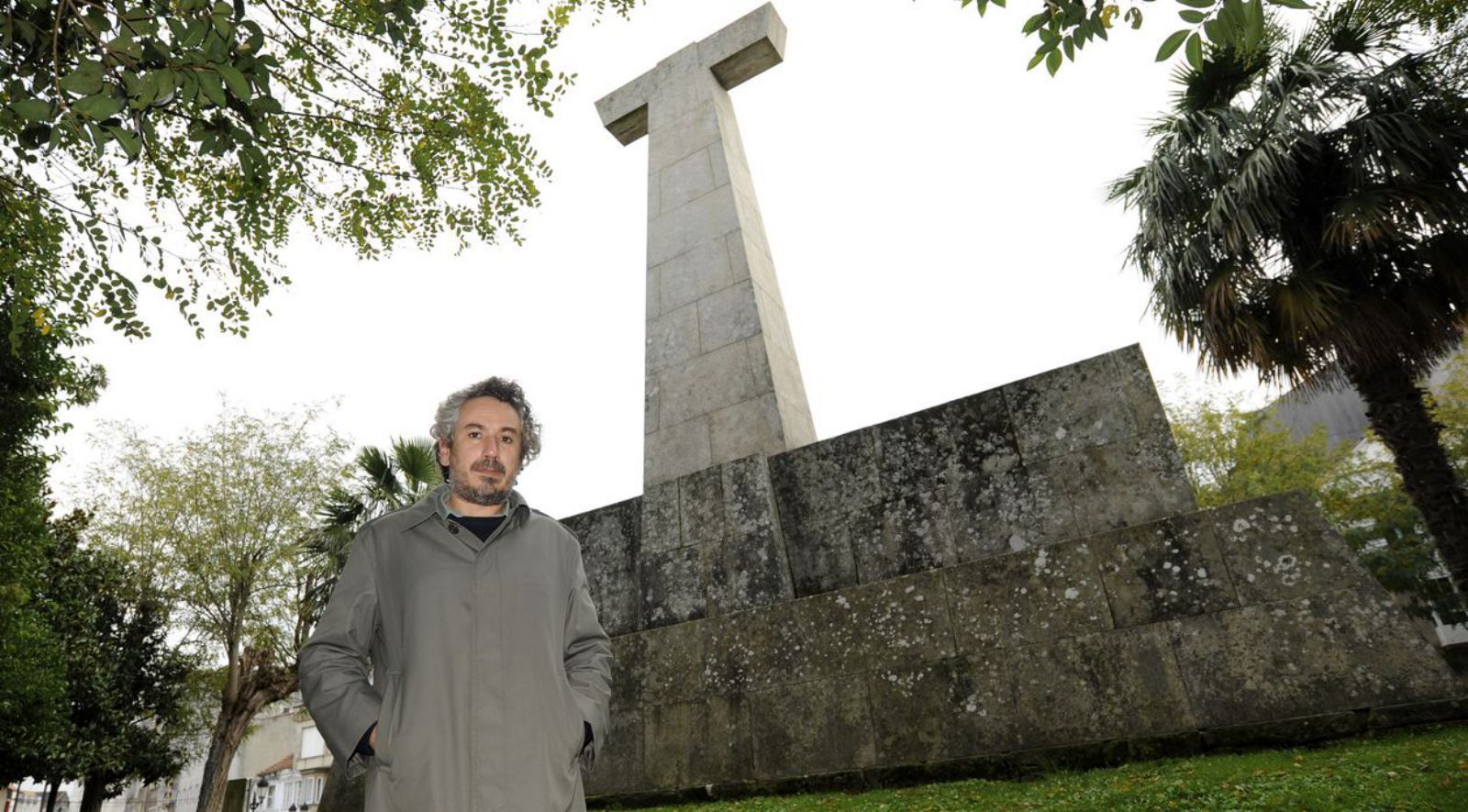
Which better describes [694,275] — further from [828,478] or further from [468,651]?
[468,651]

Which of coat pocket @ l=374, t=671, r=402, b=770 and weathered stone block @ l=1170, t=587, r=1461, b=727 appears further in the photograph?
weathered stone block @ l=1170, t=587, r=1461, b=727

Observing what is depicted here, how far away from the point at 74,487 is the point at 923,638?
2672 cm

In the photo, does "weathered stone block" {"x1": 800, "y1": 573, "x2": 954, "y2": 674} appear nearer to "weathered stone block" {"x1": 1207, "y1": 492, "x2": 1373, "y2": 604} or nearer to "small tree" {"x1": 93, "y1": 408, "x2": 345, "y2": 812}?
"weathered stone block" {"x1": 1207, "y1": 492, "x2": 1373, "y2": 604}

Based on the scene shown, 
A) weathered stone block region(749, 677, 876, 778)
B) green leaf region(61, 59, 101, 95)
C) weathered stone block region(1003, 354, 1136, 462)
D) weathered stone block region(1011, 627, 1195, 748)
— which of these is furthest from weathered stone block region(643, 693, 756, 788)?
green leaf region(61, 59, 101, 95)

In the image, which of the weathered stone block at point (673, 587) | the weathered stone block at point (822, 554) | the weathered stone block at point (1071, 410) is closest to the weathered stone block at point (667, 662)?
the weathered stone block at point (673, 587)

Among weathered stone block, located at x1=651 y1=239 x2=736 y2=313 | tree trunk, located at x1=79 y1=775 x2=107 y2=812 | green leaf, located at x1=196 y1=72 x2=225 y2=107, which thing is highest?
weathered stone block, located at x1=651 y1=239 x2=736 y2=313

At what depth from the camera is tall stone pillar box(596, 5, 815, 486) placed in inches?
272

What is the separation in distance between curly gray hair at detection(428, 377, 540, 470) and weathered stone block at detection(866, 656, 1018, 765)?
328 centimetres

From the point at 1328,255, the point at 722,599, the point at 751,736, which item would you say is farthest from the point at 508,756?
the point at 1328,255

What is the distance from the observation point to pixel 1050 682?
4.49 meters

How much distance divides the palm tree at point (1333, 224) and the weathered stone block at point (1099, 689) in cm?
608

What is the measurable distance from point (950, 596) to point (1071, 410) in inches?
64.6

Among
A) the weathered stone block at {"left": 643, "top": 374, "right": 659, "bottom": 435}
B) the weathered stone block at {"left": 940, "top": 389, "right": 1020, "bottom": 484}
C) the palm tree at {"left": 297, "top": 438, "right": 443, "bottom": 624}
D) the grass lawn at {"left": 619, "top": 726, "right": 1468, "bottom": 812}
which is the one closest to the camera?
the grass lawn at {"left": 619, "top": 726, "right": 1468, "bottom": 812}

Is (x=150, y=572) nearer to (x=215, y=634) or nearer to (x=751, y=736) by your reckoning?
(x=215, y=634)
